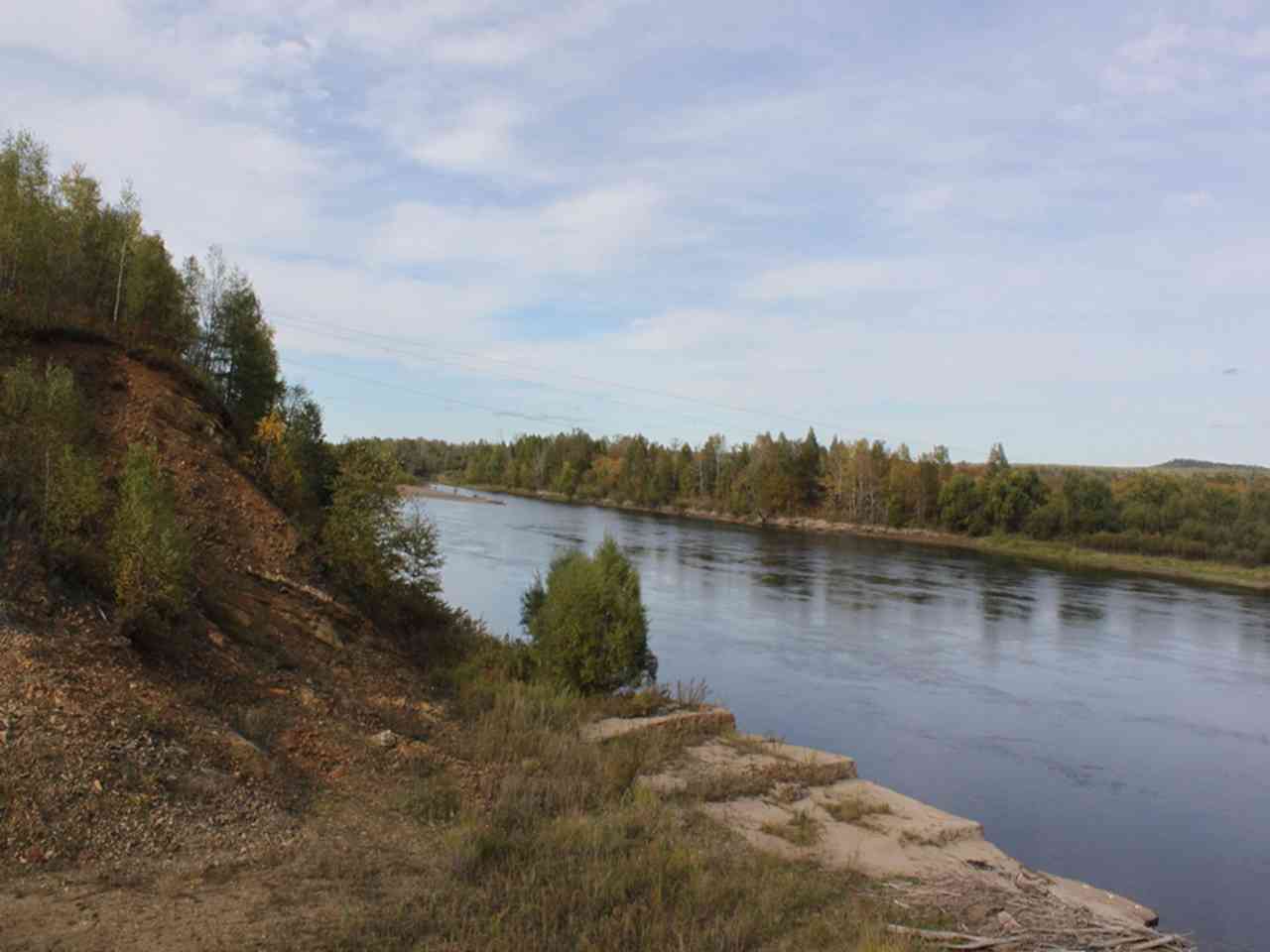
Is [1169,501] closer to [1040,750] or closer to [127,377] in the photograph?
[1040,750]

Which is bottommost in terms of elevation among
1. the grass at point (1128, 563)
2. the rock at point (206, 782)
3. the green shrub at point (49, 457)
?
the rock at point (206, 782)

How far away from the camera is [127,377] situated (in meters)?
16.7

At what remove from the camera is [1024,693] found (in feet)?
73.6

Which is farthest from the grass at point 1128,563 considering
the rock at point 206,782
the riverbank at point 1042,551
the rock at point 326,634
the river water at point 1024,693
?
the rock at point 206,782

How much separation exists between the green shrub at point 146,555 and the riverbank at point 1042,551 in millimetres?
58097

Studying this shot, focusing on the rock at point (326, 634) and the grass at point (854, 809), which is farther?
the rock at point (326, 634)

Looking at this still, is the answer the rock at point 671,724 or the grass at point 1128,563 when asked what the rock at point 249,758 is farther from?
the grass at point 1128,563

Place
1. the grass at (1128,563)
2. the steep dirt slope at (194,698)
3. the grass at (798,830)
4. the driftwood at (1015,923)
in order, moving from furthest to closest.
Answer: the grass at (1128,563) < the grass at (798,830) < the driftwood at (1015,923) < the steep dirt slope at (194,698)

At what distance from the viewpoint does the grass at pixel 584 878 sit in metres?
6.33

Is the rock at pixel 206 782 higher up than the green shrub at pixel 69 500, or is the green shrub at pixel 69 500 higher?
the green shrub at pixel 69 500

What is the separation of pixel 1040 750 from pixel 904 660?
7.36 m

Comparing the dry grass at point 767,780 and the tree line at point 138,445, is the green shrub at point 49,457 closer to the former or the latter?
the tree line at point 138,445

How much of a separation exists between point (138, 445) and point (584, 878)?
8.51 m

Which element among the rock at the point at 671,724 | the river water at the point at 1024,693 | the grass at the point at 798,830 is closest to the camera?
the grass at the point at 798,830
